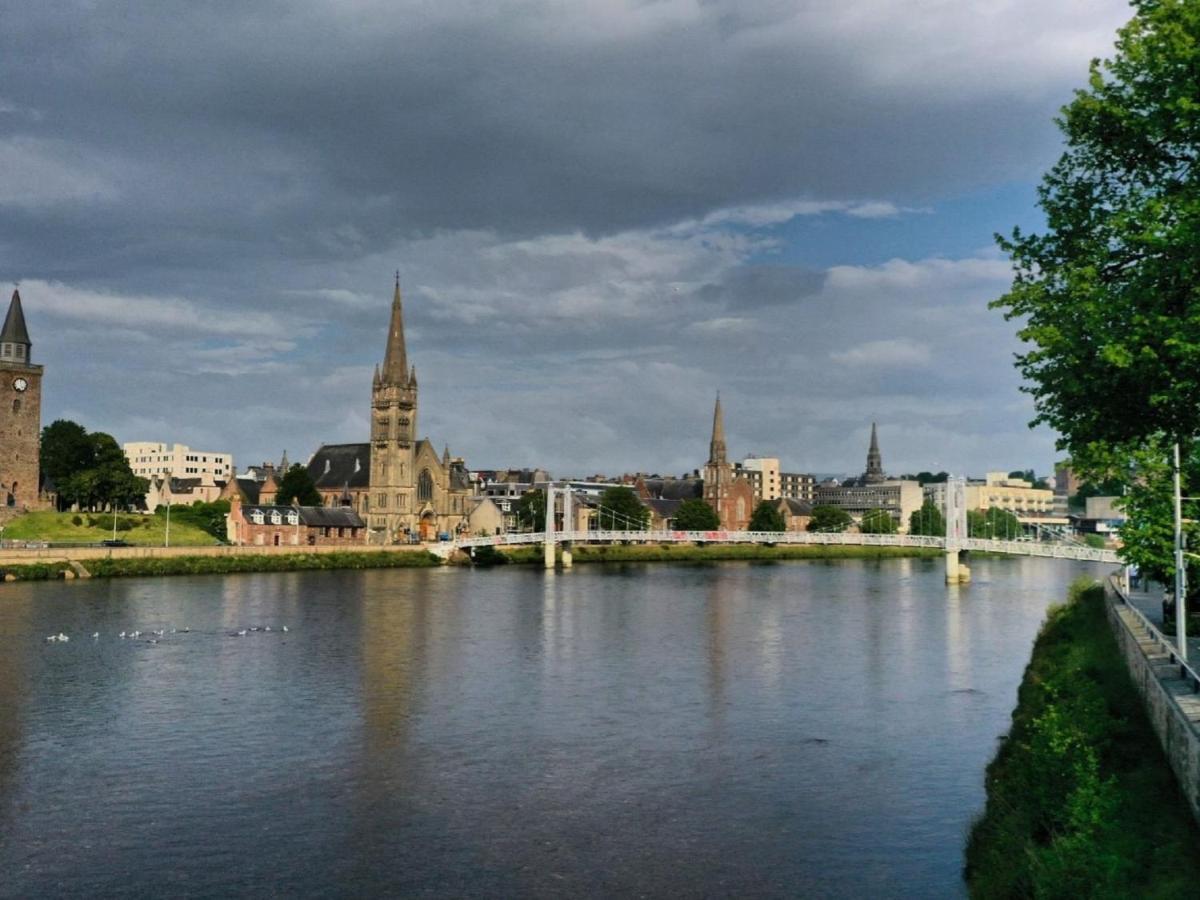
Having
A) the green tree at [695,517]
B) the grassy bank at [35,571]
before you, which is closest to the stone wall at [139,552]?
the grassy bank at [35,571]

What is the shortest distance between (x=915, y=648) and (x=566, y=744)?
2470cm

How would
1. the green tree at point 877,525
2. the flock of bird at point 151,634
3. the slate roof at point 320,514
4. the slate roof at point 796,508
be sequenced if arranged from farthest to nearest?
the slate roof at point 796,508
the green tree at point 877,525
the slate roof at point 320,514
the flock of bird at point 151,634

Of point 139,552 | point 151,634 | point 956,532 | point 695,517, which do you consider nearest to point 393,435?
point 695,517

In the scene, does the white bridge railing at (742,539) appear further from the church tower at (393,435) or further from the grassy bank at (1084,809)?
the grassy bank at (1084,809)

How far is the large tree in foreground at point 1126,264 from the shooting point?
2064 centimetres

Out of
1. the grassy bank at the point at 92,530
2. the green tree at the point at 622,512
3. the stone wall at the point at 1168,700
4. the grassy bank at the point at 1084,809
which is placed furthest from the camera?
the green tree at the point at 622,512

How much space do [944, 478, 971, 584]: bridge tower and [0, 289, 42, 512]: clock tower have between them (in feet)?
274

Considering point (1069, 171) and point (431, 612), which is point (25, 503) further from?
point (1069, 171)

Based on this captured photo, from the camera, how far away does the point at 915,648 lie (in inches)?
1981

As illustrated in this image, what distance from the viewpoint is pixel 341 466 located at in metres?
147

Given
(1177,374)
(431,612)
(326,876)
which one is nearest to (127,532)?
(431,612)

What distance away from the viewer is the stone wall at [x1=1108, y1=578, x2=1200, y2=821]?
16750mm

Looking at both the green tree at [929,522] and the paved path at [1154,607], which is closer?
the paved path at [1154,607]

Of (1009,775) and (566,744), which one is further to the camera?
(566,744)
